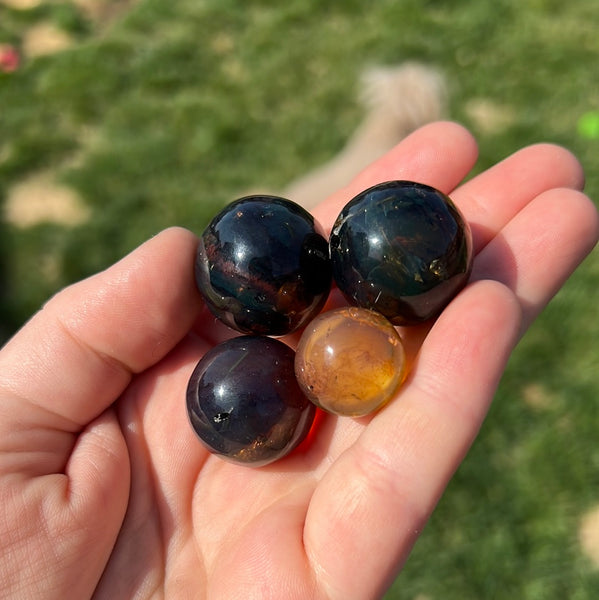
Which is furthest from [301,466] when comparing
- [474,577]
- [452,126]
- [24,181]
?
[24,181]

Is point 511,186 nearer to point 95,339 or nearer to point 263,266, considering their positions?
point 263,266

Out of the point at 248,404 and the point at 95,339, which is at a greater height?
the point at 95,339

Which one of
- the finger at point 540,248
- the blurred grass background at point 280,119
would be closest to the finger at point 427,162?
the finger at point 540,248

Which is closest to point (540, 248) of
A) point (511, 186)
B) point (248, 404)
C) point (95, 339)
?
point (511, 186)

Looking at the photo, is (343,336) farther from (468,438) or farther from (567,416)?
(567,416)

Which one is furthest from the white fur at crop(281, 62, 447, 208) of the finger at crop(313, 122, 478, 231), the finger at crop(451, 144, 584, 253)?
the finger at crop(451, 144, 584, 253)

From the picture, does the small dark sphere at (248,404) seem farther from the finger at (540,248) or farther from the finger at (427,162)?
the finger at (427,162)
